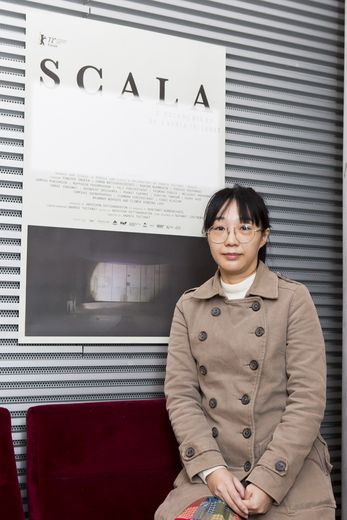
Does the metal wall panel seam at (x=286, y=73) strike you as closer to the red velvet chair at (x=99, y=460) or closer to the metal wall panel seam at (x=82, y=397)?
the metal wall panel seam at (x=82, y=397)

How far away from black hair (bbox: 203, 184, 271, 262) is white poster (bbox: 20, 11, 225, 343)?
38 centimetres

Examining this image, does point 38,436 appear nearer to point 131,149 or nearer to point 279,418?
point 279,418

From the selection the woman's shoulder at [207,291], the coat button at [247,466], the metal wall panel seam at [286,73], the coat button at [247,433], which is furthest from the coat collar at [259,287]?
the metal wall panel seam at [286,73]

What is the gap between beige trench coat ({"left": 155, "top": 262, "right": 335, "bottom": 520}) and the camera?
215 centimetres

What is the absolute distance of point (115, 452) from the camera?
2365 mm

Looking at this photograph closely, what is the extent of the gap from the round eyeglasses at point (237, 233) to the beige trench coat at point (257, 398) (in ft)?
0.48

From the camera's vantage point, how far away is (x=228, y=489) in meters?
2.08

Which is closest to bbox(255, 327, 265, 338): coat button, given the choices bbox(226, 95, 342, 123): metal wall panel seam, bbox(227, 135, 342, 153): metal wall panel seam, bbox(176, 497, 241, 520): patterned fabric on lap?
bbox(176, 497, 241, 520): patterned fabric on lap

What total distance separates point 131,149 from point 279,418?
126 cm

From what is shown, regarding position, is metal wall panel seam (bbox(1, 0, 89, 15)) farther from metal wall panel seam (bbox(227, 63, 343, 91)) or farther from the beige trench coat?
the beige trench coat

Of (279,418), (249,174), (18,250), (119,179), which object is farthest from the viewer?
(249,174)

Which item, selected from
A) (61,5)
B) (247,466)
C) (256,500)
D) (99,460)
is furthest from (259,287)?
(61,5)

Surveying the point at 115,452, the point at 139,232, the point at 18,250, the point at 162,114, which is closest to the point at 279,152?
the point at 162,114

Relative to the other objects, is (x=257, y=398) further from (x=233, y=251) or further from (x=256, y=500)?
(x=233, y=251)
